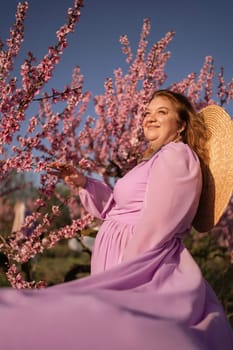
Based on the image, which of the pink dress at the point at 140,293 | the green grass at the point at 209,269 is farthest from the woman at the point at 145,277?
the green grass at the point at 209,269

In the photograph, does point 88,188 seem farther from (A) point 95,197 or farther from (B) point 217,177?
(B) point 217,177

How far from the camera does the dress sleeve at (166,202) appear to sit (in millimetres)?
1709

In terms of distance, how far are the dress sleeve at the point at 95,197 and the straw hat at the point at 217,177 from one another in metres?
0.56

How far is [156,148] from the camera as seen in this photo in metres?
2.21

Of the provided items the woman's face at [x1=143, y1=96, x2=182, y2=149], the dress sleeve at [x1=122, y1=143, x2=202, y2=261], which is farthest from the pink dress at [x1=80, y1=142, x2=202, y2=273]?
the woman's face at [x1=143, y1=96, x2=182, y2=149]

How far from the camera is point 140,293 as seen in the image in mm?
1453

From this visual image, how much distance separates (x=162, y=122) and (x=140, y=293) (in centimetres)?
103

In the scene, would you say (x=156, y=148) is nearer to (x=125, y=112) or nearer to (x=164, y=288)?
(x=164, y=288)

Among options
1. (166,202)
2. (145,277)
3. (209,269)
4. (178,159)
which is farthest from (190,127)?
(209,269)

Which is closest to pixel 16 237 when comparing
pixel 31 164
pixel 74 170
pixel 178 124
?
pixel 31 164

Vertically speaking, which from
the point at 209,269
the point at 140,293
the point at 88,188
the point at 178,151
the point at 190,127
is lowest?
the point at 209,269

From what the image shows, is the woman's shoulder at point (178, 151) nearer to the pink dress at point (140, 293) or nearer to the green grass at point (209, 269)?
the pink dress at point (140, 293)

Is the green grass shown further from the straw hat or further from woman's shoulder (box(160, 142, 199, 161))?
woman's shoulder (box(160, 142, 199, 161))

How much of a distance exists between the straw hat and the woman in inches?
2.7
